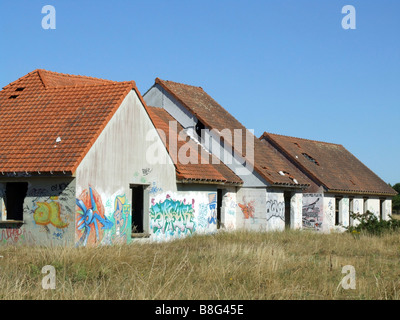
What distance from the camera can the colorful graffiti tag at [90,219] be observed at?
17125 millimetres

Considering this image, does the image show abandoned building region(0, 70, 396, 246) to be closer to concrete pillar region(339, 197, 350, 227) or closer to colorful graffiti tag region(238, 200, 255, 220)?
colorful graffiti tag region(238, 200, 255, 220)

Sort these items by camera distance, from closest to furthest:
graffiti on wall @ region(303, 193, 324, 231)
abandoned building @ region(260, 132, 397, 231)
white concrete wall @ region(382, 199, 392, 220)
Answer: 1. graffiti on wall @ region(303, 193, 324, 231)
2. abandoned building @ region(260, 132, 397, 231)
3. white concrete wall @ region(382, 199, 392, 220)

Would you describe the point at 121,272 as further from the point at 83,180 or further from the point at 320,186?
the point at 320,186

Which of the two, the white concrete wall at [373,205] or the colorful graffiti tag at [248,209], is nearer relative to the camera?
the colorful graffiti tag at [248,209]

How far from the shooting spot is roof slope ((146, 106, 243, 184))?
21.9 metres

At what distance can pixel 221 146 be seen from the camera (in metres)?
26.7

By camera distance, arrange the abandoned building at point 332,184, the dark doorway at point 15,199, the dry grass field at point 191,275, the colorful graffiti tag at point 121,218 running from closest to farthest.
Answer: the dry grass field at point 191,275
the colorful graffiti tag at point 121,218
the dark doorway at point 15,199
the abandoned building at point 332,184

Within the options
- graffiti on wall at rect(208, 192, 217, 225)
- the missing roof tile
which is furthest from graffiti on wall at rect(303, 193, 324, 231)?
graffiti on wall at rect(208, 192, 217, 225)

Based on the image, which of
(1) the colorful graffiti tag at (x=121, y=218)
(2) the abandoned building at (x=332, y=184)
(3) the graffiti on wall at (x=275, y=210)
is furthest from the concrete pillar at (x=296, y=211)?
(1) the colorful graffiti tag at (x=121, y=218)

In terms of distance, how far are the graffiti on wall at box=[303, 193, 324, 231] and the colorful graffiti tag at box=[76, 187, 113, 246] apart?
16.5 metres

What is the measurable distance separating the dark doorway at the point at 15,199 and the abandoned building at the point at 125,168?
0.03 meters

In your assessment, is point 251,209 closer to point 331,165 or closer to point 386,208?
point 331,165

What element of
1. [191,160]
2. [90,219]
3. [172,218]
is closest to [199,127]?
[191,160]

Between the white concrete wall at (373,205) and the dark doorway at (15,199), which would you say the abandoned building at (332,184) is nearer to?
the white concrete wall at (373,205)
